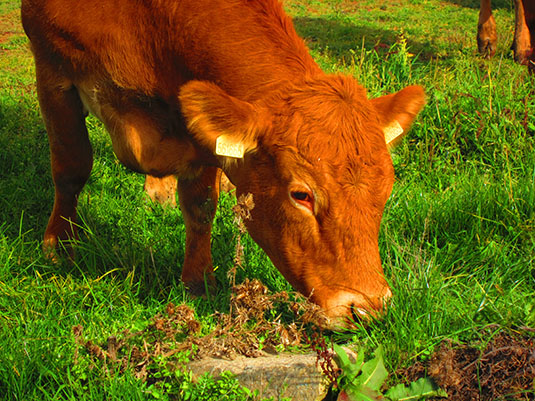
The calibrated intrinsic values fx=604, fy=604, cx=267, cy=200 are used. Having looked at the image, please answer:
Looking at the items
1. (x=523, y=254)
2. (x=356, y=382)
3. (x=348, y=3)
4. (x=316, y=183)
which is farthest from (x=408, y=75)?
(x=348, y=3)

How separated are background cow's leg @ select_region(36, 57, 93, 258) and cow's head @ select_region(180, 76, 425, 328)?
1288 mm

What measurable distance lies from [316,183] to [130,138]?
1244 mm

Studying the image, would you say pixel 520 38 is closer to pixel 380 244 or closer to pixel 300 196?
pixel 380 244

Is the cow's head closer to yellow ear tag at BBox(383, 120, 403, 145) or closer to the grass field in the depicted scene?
yellow ear tag at BBox(383, 120, 403, 145)

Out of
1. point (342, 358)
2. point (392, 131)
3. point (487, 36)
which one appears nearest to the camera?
point (342, 358)

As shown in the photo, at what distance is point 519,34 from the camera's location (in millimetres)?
7285

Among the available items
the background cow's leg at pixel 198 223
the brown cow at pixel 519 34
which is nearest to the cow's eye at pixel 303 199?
the background cow's leg at pixel 198 223

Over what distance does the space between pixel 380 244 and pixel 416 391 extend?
127cm

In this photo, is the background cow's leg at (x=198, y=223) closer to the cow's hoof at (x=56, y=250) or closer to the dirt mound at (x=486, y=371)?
the cow's hoof at (x=56, y=250)

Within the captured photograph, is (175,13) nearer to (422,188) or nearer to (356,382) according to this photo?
(356,382)

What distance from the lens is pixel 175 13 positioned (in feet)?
10.5

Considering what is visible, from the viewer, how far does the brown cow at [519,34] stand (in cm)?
630

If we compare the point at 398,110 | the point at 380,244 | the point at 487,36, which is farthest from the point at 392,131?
the point at 487,36

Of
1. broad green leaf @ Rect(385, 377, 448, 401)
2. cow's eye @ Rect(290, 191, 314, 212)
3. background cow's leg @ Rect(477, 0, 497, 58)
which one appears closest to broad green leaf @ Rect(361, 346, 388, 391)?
broad green leaf @ Rect(385, 377, 448, 401)
